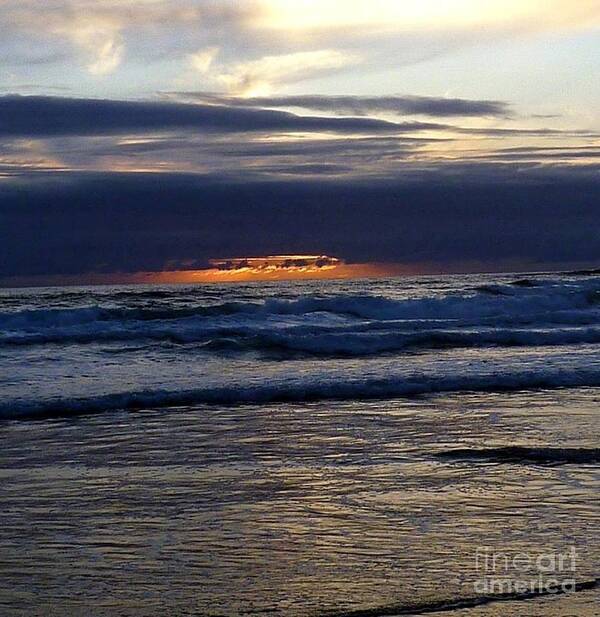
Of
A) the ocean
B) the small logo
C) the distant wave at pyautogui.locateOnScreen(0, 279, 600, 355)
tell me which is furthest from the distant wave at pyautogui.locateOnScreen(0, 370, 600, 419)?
the small logo

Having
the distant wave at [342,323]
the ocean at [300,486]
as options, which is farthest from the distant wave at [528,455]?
the distant wave at [342,323]

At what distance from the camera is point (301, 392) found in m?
12.8

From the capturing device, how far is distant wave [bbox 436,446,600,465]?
26.4ft

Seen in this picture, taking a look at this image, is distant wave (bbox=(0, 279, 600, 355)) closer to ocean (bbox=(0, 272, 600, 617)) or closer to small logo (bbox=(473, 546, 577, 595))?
ocean (bbox=(0, 272, 600, 617))

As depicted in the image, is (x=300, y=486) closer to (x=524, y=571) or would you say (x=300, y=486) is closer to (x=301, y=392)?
(x=524, y=571)

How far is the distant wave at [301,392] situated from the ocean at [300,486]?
48 millimetres

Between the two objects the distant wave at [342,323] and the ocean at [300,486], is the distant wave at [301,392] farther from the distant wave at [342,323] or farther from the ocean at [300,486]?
the distant wave at [342,323]

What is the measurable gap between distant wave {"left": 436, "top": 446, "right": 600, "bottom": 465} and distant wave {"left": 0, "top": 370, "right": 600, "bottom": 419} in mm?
3993

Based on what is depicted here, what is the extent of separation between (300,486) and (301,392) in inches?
215

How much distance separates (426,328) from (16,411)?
47.8 feet

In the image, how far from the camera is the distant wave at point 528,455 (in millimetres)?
8039

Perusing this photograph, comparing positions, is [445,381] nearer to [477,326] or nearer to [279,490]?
[279,490]

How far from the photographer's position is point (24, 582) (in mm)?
5184

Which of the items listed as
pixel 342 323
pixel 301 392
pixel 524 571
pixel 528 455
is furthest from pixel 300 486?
pixel 342 323
